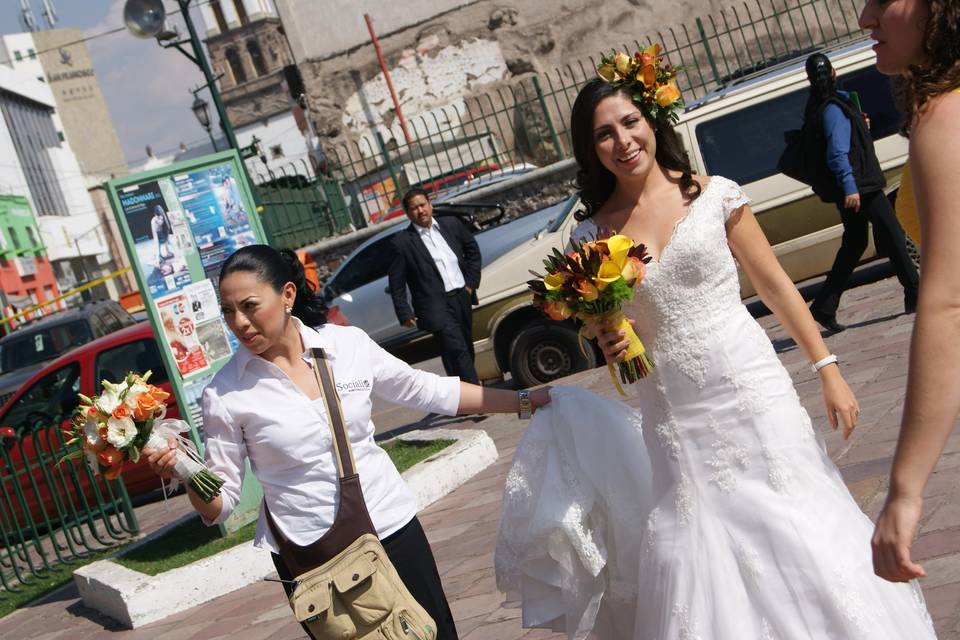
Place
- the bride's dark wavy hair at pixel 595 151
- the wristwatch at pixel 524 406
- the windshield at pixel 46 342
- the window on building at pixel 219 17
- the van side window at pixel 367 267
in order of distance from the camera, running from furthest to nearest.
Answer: the window on building at pixel 219 17 < the windshield at pixel 46 342 < the van side window at pixel 367 267 < the bride's dark wavy hair at pixel 595 151 < the wristwatch at pixel 524 406

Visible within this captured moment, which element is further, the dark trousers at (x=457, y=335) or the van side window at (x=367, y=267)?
the van side window at (x=367, y=267)

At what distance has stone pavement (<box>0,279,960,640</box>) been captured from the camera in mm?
4914

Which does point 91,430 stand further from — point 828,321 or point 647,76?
point 828,321

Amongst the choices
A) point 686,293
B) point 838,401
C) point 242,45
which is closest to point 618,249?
point 686,293

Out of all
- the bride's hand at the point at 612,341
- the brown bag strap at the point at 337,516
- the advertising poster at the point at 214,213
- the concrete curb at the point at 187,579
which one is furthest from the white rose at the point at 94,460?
the advertising poster at the point at 214,213

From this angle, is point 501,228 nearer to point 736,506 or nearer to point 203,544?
point 203,544

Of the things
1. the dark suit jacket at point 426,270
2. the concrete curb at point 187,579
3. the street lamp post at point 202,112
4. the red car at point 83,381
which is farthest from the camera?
the street lamp post at point 202,112

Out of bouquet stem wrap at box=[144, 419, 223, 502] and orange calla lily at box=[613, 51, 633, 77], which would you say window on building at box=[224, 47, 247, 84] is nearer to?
orange calla lily at box=[613, 51, 633, 77]

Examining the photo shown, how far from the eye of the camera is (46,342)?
19.0m

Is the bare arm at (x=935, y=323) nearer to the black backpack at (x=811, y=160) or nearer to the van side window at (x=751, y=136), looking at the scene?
the black backpack at (x=811, y=160)

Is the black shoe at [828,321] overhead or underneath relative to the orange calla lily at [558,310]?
underneath

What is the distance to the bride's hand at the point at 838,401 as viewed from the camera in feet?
13.0

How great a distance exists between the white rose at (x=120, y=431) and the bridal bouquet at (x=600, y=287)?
51.3 inches

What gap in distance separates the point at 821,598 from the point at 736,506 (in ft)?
1.30
